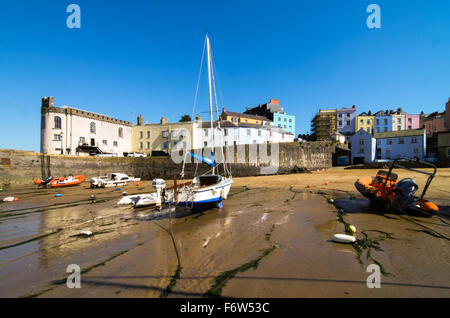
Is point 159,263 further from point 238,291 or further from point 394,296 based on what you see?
point 394,296

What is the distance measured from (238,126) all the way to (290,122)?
98.2 ft

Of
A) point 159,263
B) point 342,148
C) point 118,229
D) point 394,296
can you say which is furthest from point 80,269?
point 342,148

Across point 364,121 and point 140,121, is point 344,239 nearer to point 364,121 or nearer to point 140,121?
point 140,121

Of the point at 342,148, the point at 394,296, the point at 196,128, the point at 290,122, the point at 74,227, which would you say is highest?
the point at 290,122

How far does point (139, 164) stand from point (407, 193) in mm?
33305

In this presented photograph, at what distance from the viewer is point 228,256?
5598mm

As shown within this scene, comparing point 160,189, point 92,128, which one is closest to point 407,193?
point 160,189

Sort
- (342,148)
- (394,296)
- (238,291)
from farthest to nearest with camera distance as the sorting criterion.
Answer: (342,148)
(238,291)
(394,296)

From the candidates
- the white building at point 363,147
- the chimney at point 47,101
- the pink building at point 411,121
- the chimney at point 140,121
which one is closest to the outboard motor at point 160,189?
the chimney at point 47,101

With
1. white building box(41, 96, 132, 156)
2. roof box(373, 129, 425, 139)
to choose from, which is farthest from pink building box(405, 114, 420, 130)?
white building box(41, 96, 132, 156)

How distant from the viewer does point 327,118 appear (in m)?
67.8

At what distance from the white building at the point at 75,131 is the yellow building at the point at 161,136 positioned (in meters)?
4.39

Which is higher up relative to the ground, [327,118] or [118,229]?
[327,118]

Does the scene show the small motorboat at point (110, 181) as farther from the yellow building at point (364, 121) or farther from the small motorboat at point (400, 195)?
the yellow building at point (364, 121)
